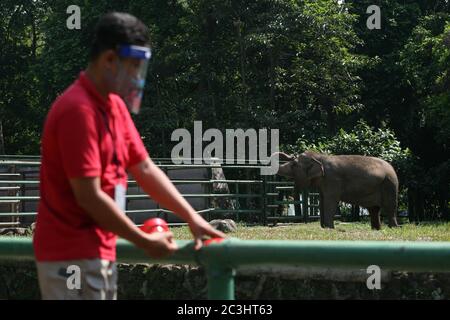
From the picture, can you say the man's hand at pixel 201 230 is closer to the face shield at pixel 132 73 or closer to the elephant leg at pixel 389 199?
the face shield at pixel 132 73

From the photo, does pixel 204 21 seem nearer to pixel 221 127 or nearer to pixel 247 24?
pixel 247 24

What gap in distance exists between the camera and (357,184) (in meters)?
14.2

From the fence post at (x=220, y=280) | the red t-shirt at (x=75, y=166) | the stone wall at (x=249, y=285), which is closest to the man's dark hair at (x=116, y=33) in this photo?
the red t-shirt at (x=75, y=166)

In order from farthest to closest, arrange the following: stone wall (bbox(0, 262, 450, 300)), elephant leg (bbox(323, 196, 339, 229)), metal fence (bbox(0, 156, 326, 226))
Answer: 1. elephant leg (bbox(323, 196, 339, 229))
2. metal fence (bbox(0, 156, 326, 226))
3. stone wall (bbox(0, 262, 450, 300))

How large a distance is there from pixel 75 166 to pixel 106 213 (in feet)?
0.65

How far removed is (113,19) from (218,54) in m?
25.3

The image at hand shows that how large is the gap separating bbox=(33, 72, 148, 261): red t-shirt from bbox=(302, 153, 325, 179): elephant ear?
11.4 metres

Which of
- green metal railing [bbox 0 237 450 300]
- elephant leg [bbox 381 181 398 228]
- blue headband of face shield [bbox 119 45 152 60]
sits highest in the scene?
blue headband of face shield [bbox 119 45 152 60]

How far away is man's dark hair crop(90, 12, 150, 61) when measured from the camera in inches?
125

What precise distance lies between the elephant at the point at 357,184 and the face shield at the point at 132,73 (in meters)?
11.2

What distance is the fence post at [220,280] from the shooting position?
3268mm

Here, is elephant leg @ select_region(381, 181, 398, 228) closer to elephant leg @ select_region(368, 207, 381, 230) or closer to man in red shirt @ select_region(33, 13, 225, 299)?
elephant leg @ select_region(368, 207, 381, 230)

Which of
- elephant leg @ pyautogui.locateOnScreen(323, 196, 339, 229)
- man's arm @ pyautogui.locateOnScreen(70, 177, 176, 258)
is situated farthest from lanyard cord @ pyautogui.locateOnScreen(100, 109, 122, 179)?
elephant leg @ pyautogui.locateOnScreen(323, 196, 339, 229)

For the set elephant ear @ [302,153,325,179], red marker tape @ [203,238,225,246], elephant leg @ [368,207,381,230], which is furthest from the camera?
elephant ear @ [302,153,325,179]
